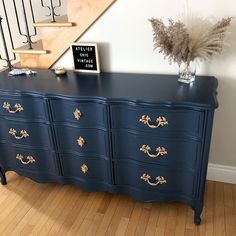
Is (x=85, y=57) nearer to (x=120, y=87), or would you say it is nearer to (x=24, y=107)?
(x=120, y=87)

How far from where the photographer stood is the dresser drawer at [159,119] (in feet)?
4.50

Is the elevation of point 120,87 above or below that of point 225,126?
above

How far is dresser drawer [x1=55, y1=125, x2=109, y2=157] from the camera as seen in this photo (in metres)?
1.61

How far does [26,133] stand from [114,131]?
633 mm

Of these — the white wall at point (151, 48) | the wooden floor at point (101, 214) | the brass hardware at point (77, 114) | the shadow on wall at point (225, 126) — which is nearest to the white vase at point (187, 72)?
the white wall at point (151, 48)

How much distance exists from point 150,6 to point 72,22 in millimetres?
541

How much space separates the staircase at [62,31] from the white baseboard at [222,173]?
1.38m

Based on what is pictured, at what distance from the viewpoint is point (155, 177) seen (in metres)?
1.62

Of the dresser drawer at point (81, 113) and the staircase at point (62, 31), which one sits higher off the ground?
the staircase at point (62, 31)

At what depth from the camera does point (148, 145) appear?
1.52 meters

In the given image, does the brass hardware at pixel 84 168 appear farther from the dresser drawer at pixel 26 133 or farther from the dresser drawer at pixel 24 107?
the dresser drawer at pixel 24 107

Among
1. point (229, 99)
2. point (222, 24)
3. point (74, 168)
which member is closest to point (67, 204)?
point (74, 168)

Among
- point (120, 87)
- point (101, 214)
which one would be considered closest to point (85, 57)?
point (120, 87)

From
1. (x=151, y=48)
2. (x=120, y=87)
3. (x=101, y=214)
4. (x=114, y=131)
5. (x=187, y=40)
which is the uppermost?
(x=187, y=40)
